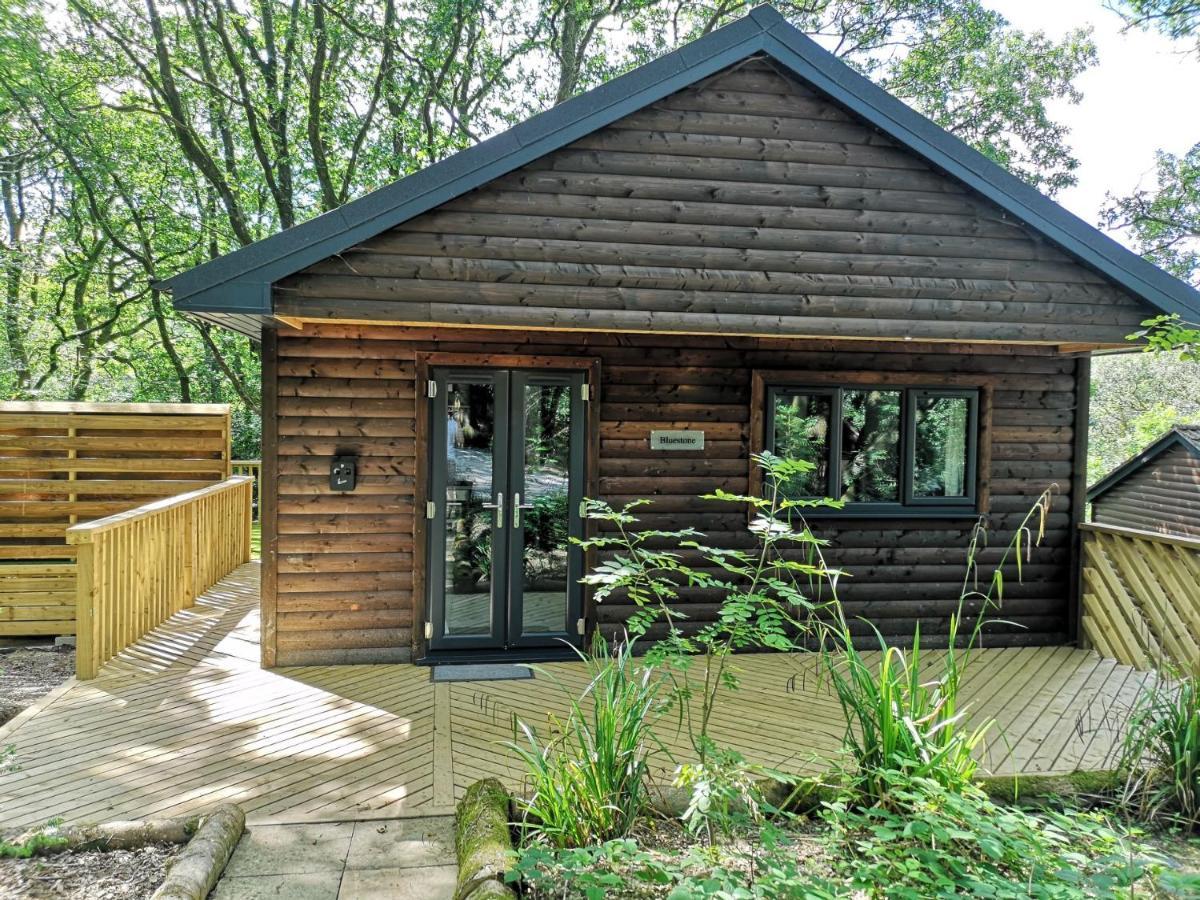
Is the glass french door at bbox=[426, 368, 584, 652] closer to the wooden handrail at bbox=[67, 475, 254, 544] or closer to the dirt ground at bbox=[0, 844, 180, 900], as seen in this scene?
the wooden handrail at bbox=[67, 475, 254, 544]

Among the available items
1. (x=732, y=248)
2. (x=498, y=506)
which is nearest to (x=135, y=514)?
(x=498, y=506)

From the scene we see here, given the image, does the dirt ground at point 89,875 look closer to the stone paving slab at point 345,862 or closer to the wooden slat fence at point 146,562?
the stone paving slab at point 345,862

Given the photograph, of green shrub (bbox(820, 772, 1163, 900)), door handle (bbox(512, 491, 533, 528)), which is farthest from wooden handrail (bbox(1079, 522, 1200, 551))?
door handle (bbox(512, 491, 533, 528))

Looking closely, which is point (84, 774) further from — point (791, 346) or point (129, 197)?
point (129, 197)

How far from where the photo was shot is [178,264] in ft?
49.1

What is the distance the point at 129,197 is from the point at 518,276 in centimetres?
1312

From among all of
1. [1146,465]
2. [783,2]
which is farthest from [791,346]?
[1146,465]

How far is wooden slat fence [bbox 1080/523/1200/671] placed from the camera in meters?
5.09

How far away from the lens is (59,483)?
6.22 meters

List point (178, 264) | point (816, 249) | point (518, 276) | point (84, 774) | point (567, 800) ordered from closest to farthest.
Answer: point (567, 800), point (84, 774), point (518, 276), point (816, 249), point (178, 264)

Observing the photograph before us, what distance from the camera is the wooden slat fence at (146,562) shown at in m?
4.72

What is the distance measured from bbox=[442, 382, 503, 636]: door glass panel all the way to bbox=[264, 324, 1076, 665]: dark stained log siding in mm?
267

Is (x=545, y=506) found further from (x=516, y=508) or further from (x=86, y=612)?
(x=86, y=612)

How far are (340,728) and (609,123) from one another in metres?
4.05
